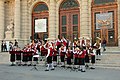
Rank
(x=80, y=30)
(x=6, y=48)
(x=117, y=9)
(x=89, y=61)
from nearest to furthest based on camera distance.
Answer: (x=89, y=61) → (x=117, y=9) → (x=80, y=30) → (x=6, y=48)

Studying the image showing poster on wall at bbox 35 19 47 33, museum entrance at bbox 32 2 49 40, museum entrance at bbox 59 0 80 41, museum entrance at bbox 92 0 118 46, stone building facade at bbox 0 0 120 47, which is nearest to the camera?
museum entrance at bbox 92 0 118 46

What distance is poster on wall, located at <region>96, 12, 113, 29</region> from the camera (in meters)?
28.8

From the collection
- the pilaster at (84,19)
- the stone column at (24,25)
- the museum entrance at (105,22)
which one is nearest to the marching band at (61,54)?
the museum entrance at (105,22)

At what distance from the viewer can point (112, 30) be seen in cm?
2877

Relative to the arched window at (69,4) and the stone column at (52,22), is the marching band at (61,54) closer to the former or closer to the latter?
the stone column at (52,22)

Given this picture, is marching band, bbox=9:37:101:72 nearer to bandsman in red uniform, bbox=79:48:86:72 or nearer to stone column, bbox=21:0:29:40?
bandsman in red uniform, bbox=79:48:86:72

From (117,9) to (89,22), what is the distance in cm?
360

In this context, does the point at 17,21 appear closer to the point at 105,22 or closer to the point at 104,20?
the point at 104,20

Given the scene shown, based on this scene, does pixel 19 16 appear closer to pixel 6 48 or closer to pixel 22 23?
pixel 22 23

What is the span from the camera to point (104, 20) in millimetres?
29109

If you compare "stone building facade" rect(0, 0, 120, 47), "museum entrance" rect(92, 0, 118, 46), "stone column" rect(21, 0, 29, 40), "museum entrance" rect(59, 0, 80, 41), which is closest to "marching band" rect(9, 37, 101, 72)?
"stone building facade" rect(0, 0, 120, 47)

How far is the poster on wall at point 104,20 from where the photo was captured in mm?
28781

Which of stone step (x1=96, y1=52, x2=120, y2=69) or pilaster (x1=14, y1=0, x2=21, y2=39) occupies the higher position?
pilaster (x1=14, y1=0, x2=21, y2=39)

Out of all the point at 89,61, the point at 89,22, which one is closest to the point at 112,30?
the point at 89,22
